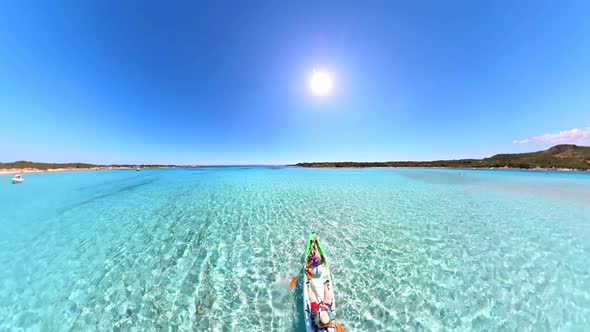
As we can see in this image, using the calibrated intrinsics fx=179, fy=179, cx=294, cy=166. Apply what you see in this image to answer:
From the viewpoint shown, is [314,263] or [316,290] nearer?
[316,290]

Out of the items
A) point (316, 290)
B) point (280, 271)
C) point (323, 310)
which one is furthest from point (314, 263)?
point (323, 310)

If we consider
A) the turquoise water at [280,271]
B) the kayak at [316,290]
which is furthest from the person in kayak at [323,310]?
the turquoise water at [280,271]

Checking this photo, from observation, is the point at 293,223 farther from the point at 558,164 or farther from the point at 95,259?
the point at 558,164

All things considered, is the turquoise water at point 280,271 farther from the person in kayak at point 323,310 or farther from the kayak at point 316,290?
the person in kayak at point 323,310

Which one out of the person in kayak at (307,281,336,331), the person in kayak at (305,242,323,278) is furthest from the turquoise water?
the person in kayak at (305,242,323,278)

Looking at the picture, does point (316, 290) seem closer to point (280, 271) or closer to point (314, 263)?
point (314, 263)

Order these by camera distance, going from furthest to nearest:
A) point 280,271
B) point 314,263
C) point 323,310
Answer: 1. point 280,271
2. point 314,263
3. point 323,310

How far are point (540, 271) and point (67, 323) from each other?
20.9 m

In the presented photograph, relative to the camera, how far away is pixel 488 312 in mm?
6836

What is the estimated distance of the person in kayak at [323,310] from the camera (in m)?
5.20

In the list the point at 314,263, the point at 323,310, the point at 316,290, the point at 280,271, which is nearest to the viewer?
the point at 323,310

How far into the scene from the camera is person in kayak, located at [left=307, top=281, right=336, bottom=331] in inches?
205

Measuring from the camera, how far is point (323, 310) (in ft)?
18.6

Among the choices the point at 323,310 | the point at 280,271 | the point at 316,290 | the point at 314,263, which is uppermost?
the point at 323,310
